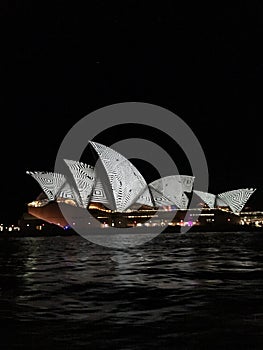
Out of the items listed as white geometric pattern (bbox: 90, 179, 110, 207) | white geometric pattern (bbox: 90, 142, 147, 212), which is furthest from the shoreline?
white geometric pattern (bbox: 90, 142, 147, 212)

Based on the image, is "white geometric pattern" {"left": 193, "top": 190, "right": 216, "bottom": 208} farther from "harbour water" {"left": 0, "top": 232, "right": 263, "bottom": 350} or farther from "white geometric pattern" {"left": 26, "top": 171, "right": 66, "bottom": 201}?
"harbour water" {"left": 0, "top": 232, "right": 263, "bottom": 350}

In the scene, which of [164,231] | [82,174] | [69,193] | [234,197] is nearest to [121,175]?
[82,174]

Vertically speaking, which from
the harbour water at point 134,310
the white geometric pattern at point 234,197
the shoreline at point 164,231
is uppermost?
the white geometric pattern at point 234,197

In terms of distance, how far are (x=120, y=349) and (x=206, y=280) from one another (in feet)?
25.8

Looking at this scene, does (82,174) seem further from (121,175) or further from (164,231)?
(164,231)

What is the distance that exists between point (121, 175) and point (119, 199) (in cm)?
1028

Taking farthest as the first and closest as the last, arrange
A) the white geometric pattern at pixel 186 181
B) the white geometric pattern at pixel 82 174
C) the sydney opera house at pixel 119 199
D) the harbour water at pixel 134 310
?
the white geometric pattern at pixel 186 181 → the white geometric pattern at pixel 82 174 → the sydney opera house at pixel 119 199 → the harbour water at pixel 134 310

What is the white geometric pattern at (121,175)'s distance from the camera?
2569 inches

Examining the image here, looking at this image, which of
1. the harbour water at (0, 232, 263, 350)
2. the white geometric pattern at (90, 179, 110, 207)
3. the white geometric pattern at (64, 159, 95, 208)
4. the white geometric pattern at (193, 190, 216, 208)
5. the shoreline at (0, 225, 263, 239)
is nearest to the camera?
the harbour water at (0, 232, 263, 350)

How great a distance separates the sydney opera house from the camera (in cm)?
7062

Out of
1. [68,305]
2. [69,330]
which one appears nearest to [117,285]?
[68,305]

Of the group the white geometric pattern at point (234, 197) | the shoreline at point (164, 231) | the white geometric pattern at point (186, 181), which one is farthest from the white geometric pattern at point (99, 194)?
the white geometric pattern at point (234, 197)

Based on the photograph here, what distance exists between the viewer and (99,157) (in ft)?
214

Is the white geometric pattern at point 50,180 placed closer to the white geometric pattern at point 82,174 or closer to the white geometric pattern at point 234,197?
the white geometric pattern at point 82,174
